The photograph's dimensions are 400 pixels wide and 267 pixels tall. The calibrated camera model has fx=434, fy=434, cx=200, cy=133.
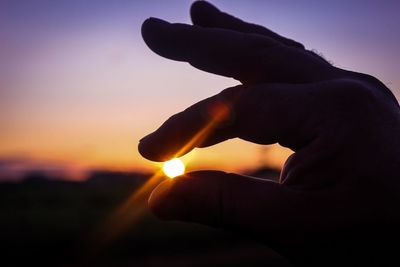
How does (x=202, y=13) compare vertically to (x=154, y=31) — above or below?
above

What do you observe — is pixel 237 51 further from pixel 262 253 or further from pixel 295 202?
pixel 262 253

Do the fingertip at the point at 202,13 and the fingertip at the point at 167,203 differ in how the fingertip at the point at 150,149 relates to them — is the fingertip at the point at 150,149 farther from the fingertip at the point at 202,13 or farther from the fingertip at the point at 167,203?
the fingertip at the point at 202,13

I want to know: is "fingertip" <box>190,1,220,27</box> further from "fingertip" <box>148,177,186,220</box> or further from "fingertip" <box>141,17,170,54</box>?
"fingertip" <box>148,177,186,220</box>

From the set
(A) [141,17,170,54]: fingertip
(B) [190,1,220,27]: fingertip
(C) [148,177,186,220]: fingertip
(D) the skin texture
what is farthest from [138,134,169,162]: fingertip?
(B) [190,1,220,27]: fingertip

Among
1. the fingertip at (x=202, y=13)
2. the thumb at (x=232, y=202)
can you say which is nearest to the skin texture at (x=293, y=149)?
the thumb at (x=232, y=202)

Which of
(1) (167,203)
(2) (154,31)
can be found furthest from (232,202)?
(2) (154,31)

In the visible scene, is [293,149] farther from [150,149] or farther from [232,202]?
[150,149]

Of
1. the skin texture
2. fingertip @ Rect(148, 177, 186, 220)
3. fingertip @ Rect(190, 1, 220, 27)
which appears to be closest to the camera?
the skin texture

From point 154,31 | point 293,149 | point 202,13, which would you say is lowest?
point 293,149
